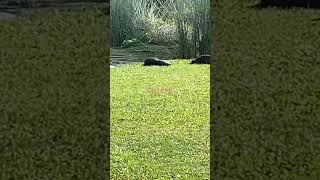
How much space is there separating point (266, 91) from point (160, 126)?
388 centimetres

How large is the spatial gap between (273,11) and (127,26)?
13528mm

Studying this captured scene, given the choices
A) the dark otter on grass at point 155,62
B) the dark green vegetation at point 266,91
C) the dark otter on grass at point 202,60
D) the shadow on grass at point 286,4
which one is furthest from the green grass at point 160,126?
the shadow on grass at point 286,4

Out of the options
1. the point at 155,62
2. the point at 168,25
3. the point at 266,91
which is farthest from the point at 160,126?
the point at 168,25

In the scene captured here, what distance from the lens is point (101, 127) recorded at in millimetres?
2594

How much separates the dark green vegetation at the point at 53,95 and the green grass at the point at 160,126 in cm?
228

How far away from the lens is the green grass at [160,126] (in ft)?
16.9

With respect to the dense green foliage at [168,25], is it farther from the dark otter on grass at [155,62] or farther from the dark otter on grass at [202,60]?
the dark otter on grass at [155,62]

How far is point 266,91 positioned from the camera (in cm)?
263

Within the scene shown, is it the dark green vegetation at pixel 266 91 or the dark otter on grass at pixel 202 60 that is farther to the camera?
the dark otter on grass at pixel 202 60

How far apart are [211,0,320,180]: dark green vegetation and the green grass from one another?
2258 mm

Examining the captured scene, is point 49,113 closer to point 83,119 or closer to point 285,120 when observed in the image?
point 83,119

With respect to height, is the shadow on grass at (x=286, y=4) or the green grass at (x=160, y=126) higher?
the shadow on grass at (x=286, y=4)

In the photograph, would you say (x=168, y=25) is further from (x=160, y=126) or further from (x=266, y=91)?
(x=266, y=91)

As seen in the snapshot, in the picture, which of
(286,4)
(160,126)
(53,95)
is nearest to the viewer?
(53,95)
